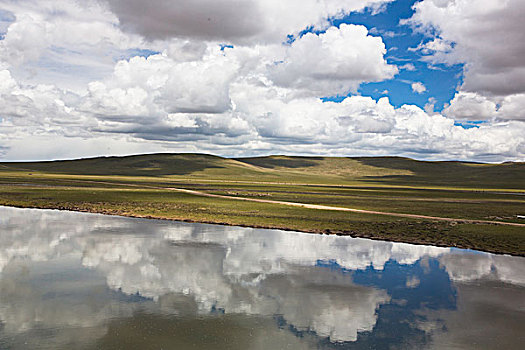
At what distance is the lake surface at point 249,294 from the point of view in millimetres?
15508

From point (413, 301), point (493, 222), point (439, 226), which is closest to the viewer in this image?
point (413, 301)

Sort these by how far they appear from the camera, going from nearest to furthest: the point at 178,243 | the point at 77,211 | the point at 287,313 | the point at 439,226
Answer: the point at 287,313 → the point at 178,243 → the point at 439,226 → the point at 77,211

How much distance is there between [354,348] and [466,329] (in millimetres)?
5748

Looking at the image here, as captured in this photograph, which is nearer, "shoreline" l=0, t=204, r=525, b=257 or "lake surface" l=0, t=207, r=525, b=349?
Result: "lake surface" l=0, t=207, r=525, b=349

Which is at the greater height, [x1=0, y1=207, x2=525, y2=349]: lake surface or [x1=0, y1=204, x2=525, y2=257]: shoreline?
[x1=0, y1=207, x2=525, y2=349]: lake surface

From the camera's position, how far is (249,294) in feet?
67.7

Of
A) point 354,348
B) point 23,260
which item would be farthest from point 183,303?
point 23,260

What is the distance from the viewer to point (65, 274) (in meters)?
23.0

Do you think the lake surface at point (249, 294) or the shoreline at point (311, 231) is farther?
the shoreline at point (311, 231)

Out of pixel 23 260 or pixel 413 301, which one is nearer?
pixel 413 301

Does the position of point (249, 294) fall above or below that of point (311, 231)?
above

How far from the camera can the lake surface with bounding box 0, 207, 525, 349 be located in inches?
611

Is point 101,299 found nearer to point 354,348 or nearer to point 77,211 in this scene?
point 354,348

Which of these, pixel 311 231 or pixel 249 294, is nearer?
pixel 249 294
